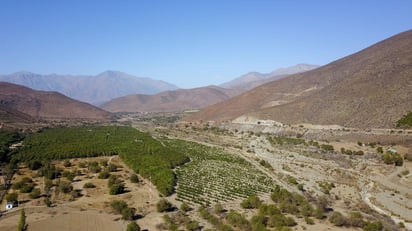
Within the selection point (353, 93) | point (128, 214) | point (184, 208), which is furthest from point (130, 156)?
point (353, 93)

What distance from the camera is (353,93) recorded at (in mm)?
87812

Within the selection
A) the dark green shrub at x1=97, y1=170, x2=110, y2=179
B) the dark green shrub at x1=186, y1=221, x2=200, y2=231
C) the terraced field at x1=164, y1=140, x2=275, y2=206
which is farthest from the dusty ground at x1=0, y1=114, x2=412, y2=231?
the terraced field at x1=164, y1=140, x2=275, y2=206

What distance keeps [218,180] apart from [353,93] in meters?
60.6

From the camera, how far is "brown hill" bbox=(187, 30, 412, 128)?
7479cm

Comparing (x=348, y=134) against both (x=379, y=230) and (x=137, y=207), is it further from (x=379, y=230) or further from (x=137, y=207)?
(x=137, y=207)

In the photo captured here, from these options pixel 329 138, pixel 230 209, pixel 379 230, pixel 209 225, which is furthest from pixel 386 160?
pixel 209 225

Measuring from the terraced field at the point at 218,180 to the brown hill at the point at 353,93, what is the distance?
3560cm

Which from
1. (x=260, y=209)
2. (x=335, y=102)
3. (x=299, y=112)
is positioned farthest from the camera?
(x=299, y=112)

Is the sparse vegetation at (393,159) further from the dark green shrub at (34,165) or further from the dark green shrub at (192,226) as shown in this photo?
the dark green shrub at (34,165)

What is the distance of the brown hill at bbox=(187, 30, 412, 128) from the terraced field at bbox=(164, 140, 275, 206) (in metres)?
35.6

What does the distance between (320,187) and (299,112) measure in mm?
58752

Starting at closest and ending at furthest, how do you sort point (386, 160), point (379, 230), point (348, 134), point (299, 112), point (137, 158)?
1. point (379, 230)
2. point (386, 160)
3. point (137, 158)
4. point (348, 134)
5. point (299, 112)

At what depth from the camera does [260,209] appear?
29.4 meters

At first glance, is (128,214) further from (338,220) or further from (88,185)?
(338,220)
